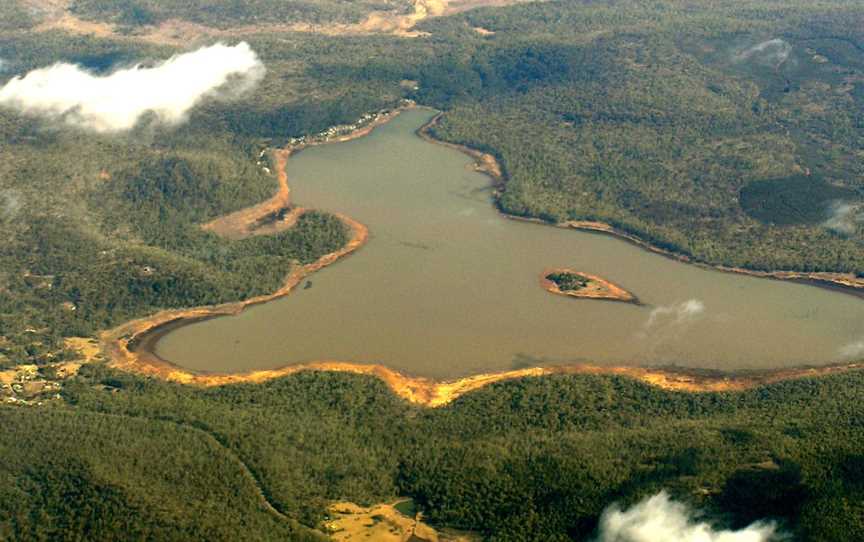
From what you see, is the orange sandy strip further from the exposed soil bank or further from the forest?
the forest

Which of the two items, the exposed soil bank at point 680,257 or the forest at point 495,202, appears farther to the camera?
the exposed soil bank at point 680,257

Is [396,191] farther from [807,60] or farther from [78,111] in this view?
[807,60]

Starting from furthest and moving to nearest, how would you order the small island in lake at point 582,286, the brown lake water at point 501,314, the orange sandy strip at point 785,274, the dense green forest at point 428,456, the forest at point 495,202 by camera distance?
the orange sandy strip at point 785,274 < the small island in lake at point 582,286 < the brown lake water at point 501,314 < the forest at point 495,202 < the dense green forest at point 428,456

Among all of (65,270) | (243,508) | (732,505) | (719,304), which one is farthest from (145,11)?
(732,505)

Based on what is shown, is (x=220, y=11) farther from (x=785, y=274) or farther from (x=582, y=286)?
(x=785, y=274)

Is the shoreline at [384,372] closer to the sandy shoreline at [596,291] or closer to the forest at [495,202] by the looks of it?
the forest at [495,202]

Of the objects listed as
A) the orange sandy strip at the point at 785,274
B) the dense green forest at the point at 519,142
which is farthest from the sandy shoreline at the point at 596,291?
the dense green forest at the point at 519,142

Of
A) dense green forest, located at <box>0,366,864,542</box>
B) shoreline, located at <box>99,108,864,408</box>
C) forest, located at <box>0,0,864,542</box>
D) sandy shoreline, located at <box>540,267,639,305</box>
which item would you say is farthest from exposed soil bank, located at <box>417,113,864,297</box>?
dense green forest, located at <box>0,366,864,542</box>
